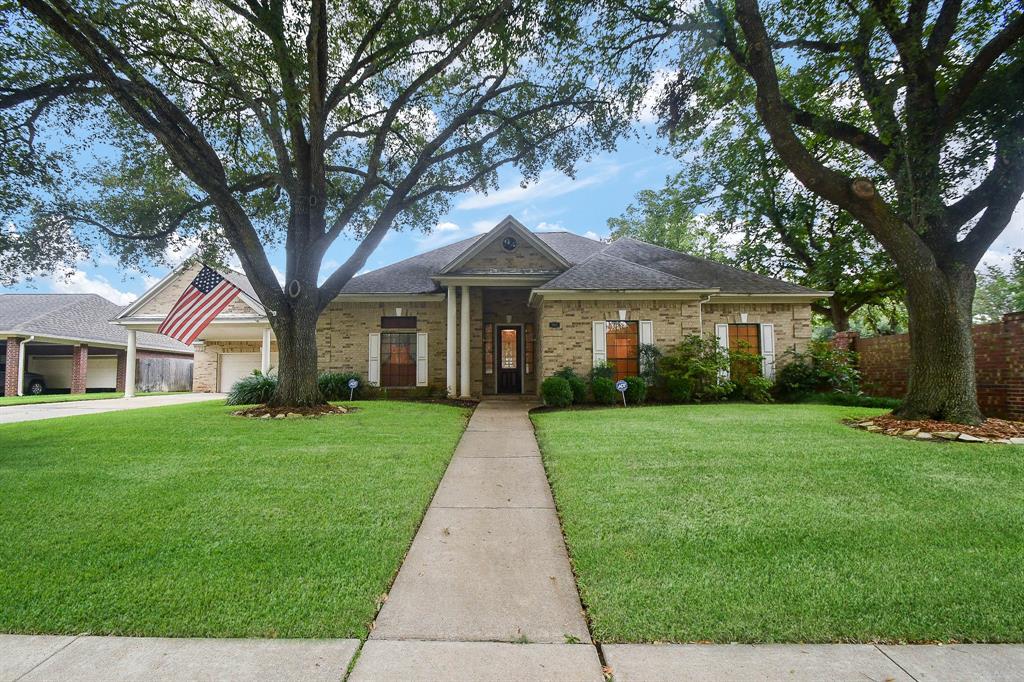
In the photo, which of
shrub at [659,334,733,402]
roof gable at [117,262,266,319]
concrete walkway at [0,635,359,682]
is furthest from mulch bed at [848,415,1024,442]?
roof gable at [117,262,266,319]

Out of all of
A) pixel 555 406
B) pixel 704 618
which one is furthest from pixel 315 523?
pixel 555 406

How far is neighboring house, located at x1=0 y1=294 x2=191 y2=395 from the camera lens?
19203 mm

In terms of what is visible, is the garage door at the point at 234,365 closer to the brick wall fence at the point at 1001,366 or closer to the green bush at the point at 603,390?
the green bush at the point at 603,390

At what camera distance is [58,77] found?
9.23 metres

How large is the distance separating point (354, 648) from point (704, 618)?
168cm

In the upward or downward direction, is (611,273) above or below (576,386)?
above

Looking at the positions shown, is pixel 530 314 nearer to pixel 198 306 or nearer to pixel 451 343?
pixel 451 343

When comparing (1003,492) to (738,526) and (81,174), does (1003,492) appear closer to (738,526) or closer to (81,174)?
(738,526)

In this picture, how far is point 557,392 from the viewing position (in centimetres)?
1121

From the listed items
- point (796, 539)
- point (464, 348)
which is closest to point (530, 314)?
point (464, 348)

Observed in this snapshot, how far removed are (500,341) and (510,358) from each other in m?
0.63

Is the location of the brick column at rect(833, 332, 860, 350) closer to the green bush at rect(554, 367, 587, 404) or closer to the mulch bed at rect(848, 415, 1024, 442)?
the mulch bed at rect(848, 415, 1024, 442)

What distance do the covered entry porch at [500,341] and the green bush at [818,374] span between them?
712 centimetres

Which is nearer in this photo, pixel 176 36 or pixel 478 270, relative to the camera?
pixel 176 36
